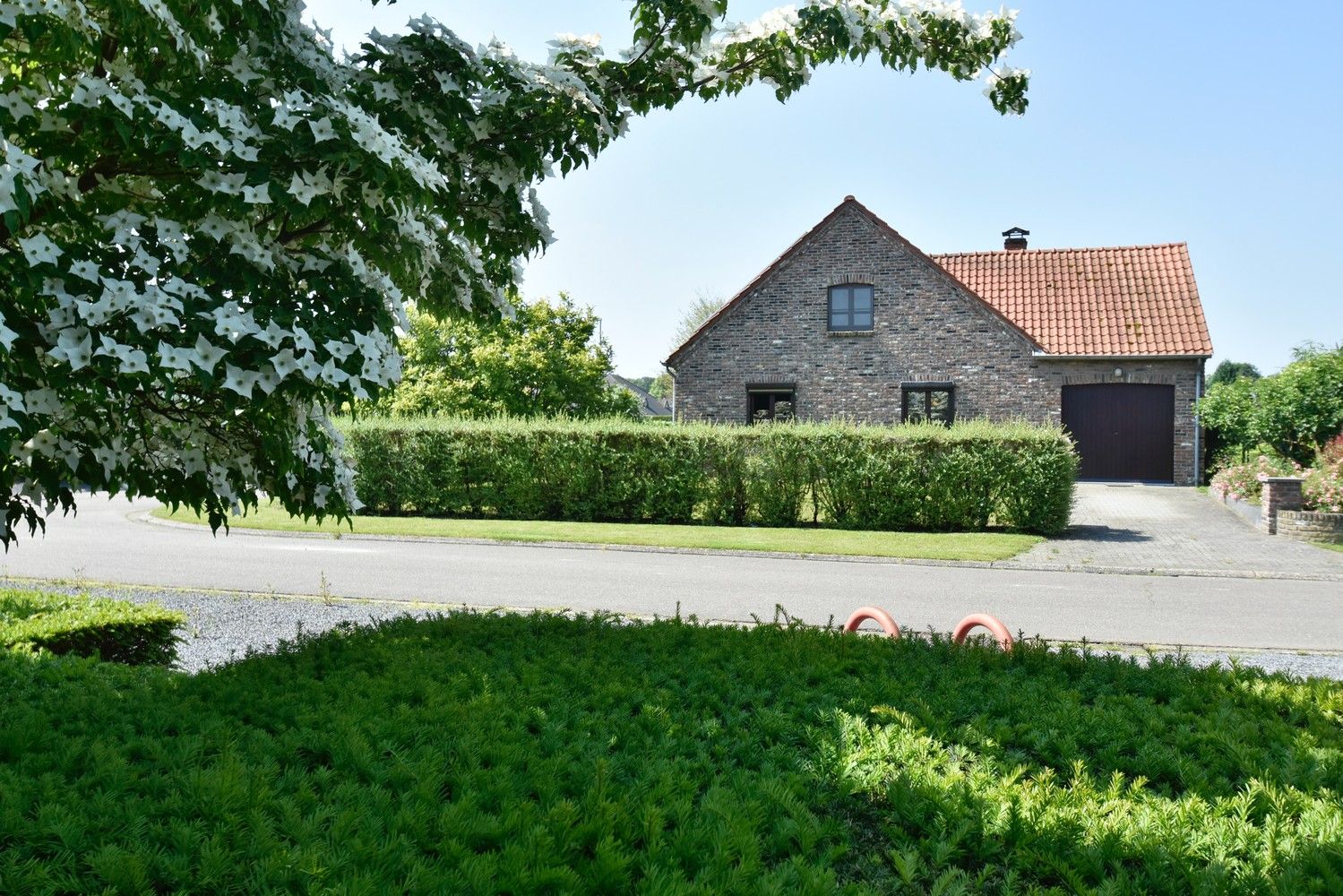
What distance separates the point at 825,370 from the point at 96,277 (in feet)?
86.1

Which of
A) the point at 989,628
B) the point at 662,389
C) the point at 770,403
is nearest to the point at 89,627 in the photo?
the point at 989,628

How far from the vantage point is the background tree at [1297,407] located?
68.8ft

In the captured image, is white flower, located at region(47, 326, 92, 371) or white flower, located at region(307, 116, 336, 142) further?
white flower, located at region(307, 116, 336, 142)

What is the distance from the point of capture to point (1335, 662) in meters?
7.83

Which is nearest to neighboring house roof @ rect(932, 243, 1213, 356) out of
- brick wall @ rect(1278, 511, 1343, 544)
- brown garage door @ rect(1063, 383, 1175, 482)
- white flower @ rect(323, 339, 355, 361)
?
brown garage door @ rect(1063, 383, 1175, 482)

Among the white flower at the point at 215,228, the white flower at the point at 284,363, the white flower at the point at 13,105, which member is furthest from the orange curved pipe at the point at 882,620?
the white flower at the point at 13,105

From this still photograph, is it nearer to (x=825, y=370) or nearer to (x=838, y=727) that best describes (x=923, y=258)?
(x=825, y=370)

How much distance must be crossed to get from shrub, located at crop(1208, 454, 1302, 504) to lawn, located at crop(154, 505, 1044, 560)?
6630 mm

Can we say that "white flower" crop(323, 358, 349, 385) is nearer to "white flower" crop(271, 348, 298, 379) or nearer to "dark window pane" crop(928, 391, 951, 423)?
"white flower" crop(271, 348, 298, 379)

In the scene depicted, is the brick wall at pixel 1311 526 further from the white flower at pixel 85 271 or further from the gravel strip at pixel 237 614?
the white flower at pixel 85 271

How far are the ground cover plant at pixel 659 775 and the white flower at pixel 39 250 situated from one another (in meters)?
1.69

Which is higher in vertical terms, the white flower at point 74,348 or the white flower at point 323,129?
the white flower at point 323,129

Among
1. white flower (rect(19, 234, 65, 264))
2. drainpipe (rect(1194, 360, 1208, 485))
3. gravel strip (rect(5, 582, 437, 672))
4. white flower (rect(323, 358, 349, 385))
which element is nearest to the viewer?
white flower (rect(19, 234, 65, 264))

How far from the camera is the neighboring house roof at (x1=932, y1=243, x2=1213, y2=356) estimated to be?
89.8 feet
